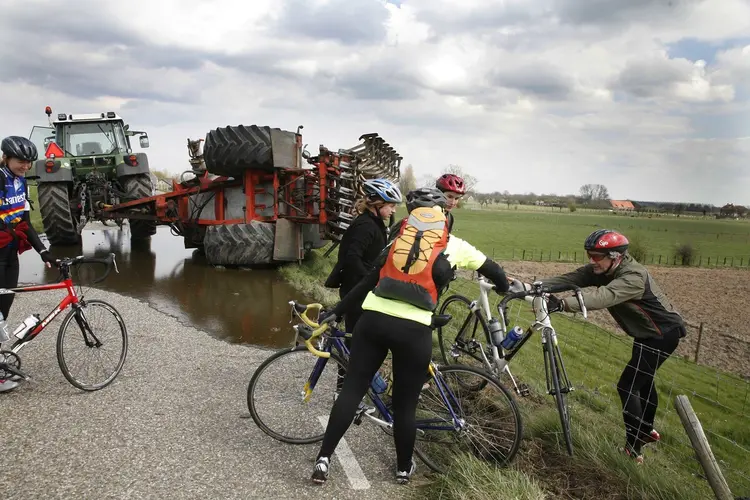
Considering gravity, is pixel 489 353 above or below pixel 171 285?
above

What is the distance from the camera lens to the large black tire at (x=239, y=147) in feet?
33.9

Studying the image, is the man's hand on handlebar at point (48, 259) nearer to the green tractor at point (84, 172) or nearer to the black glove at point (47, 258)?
the black glove at point (47, 258)

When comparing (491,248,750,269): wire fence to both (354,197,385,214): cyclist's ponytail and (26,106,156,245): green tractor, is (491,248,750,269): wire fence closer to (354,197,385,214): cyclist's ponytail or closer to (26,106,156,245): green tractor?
(26,106,156,245): green tractor

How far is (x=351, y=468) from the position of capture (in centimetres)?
356

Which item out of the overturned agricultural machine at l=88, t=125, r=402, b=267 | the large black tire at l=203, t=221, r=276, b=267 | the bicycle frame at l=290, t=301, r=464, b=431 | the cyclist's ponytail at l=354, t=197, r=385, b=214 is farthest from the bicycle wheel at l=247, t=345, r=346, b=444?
the large black tire at l=203, t=221, r=276, b=267

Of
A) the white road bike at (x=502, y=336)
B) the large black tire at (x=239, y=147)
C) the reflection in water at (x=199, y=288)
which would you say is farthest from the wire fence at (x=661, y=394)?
the large black tire at (x=239, y=147)

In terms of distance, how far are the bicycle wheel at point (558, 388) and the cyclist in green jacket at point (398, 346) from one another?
85 cm

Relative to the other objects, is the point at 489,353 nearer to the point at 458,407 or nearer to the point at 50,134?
the point at 458,407

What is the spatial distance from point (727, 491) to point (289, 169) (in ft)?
30.1

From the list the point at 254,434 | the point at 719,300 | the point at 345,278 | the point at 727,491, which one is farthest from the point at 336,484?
the point at 719,300

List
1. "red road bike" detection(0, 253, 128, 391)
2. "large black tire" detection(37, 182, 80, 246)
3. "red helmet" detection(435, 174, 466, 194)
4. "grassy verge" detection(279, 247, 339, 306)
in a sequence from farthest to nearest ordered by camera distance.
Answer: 1. "large black tire" detection(37, 182, 80, 246)
2. "grassy verge" detection(279, 247, 339, 306)
3. "red helmet" detection(435, 174, 466, 194)
4. "red road bike" detection(0, 253, 128, 391)

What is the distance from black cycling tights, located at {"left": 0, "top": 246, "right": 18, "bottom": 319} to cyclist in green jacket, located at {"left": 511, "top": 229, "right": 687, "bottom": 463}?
4.22 m

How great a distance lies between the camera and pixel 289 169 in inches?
424

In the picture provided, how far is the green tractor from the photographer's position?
1237 centimetres
